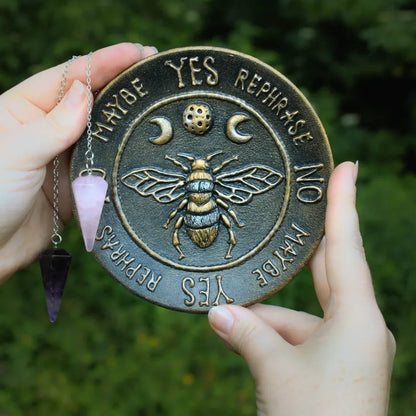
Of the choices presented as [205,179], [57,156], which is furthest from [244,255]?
[57,156]

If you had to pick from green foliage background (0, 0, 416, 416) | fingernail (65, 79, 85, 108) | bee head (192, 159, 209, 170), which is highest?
fingernail (65, 79, 85, 108)

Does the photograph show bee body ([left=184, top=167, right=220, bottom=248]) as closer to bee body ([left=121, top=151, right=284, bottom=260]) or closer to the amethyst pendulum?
bee body ([left=121, top=151, right=284, bottom=260])

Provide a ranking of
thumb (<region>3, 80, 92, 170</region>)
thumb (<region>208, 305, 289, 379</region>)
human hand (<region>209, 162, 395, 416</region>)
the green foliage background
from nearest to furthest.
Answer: human hand (<region>209, 162, 395, 416</region>)
thumb (<region>208, 305, 289, 379</region>)
thumb (<region>3, 80, 92, 170</region>)
the green foliage background

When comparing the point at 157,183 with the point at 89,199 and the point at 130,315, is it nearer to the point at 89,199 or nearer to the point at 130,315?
the point at 89,199

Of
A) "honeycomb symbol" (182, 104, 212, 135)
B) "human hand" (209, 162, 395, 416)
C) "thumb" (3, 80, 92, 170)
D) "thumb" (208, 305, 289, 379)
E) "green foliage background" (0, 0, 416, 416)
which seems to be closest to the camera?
"human hand" (209, 162, 395, 416)

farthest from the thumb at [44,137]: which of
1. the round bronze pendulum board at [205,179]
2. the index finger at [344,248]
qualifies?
the index finger at [344,248]

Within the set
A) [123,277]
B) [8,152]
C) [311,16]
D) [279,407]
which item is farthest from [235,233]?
[311,16]

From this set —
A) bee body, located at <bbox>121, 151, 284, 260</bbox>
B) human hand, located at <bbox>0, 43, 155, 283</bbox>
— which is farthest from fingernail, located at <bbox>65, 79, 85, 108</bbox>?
bee body, located at <bbox>121, 151, 284, 260</bbox>

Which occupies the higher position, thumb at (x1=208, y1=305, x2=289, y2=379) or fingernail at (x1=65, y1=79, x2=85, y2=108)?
fingernail at (x1=65, y1=79, x2=85, y2=108)
